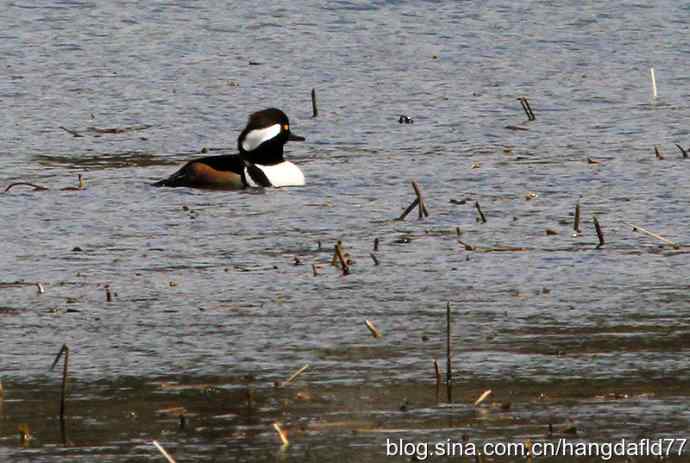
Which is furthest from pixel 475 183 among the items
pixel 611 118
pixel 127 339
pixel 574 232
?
pixel 127 339

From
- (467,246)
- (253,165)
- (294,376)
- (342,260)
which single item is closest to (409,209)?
(467,246)

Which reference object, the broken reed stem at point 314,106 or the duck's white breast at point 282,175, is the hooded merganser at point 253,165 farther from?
the broken reed stem at point 314,106

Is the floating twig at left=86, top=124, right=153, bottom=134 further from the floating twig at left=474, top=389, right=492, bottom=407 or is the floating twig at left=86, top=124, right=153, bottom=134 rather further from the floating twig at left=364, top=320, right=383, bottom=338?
the floating twig at left=474, top=389, right=492, bottom=407

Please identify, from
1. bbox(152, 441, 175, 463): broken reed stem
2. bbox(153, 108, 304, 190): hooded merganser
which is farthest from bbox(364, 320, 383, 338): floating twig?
bbox(153, 108, 304, 190): hooded merganser

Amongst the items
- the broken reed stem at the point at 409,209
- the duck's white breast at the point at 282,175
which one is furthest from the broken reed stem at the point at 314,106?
the broken reed stem at the point at 409,209

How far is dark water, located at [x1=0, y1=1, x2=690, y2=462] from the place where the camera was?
8.09 metres

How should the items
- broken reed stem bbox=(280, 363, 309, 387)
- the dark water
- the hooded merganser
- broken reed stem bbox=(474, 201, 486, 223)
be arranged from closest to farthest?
the dark water, broken reed stem bbox=(280, 363, 309, 387), broken reed stem bbox=(474, 201, 486, 223), the hooded merganser

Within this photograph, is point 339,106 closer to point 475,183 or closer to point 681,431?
point 475,183

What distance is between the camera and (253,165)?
49.2 feet

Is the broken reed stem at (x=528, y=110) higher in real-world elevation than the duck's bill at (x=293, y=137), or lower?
higher

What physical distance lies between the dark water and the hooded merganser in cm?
19

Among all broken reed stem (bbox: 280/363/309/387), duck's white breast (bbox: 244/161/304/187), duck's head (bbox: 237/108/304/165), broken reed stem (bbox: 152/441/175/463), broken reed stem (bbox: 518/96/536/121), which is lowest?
broken reed stem (bbox: 152/441/175/463)

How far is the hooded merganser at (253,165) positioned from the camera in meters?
14.4

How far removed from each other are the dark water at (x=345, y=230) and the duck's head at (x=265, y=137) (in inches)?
11.8
